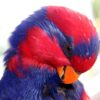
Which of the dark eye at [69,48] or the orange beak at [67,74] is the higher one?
the dark eye at [69,48]

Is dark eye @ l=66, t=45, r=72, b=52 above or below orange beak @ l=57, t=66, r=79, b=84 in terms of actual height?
above

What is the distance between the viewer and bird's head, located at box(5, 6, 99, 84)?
0.54m

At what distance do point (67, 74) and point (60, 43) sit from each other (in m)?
0.06

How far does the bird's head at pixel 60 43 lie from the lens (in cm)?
54

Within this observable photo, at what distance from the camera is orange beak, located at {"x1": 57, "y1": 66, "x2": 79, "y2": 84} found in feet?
1.83

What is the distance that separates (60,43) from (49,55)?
0.09 feet

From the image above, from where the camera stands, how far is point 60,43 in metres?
0.54

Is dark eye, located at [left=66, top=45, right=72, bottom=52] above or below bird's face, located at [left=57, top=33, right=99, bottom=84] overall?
above

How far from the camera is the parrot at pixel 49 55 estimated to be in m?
0.54

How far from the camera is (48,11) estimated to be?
58 centimetres

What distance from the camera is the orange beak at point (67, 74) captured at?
1.83ft

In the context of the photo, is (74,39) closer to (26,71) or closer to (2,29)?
(26,71)

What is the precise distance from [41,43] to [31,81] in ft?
0.24

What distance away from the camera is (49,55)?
0.54 metres
